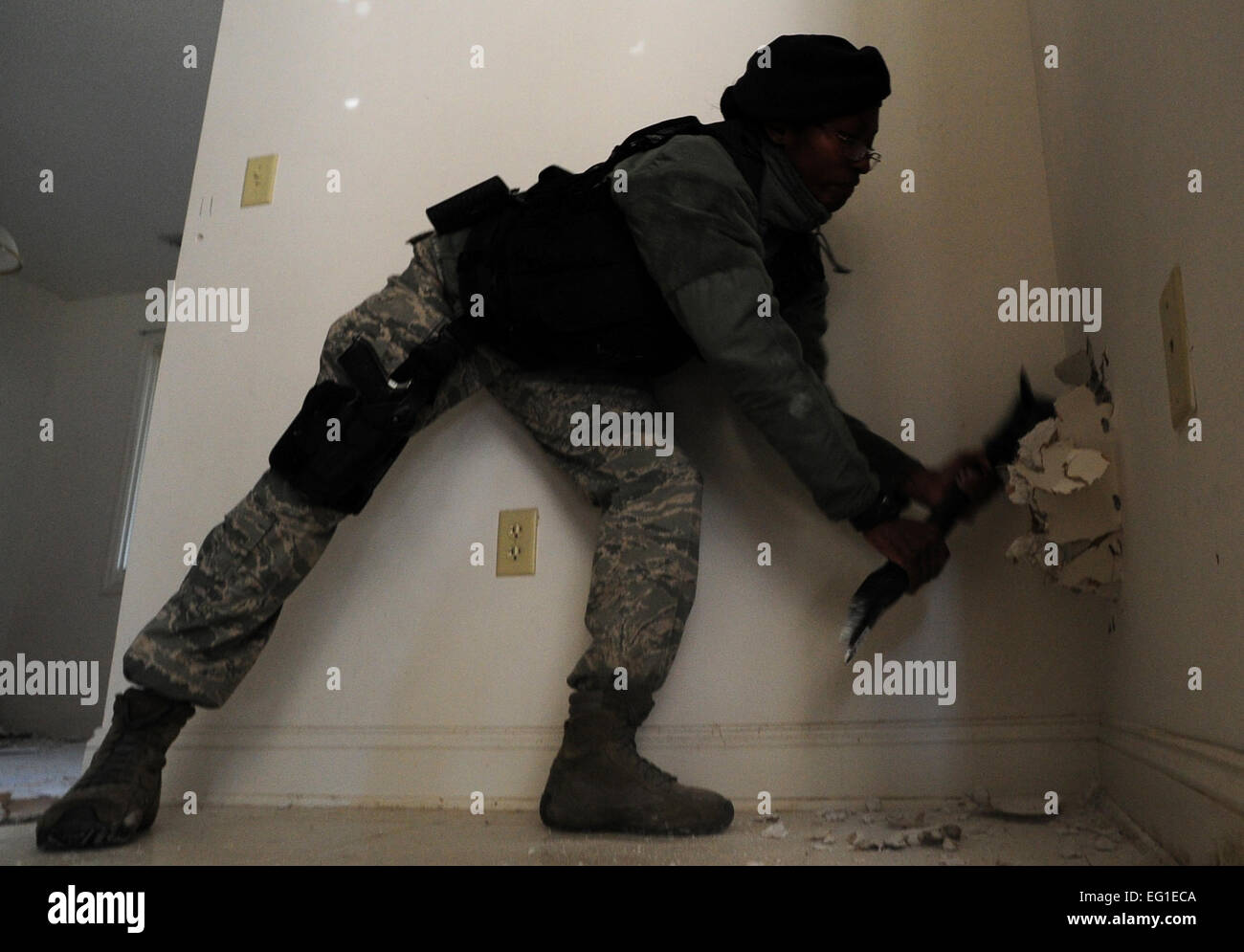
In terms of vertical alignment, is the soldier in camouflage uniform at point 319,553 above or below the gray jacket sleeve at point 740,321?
below

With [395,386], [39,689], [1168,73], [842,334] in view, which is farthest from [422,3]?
[39,689]

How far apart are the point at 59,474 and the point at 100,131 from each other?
1573 mm

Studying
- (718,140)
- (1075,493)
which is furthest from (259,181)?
(1075,493)

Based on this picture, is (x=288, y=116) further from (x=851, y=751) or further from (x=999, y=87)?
(x=851, y=751)

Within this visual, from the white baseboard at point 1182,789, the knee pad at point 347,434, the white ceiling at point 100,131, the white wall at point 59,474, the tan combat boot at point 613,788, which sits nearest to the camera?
the white baseboard at point 1182,789

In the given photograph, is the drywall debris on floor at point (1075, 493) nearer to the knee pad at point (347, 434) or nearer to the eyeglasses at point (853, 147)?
the eyeglasses at point (853, 147)

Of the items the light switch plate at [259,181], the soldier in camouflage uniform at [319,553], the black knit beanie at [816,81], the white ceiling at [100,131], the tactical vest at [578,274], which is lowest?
the soldier in camouflage uniform at [319,553]

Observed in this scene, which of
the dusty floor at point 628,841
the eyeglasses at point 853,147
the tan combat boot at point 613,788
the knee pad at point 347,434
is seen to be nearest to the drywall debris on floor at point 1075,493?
the dusty floor at point 628,841

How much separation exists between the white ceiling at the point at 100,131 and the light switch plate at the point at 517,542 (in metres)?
1.90

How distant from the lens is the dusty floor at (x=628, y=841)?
0.87 m

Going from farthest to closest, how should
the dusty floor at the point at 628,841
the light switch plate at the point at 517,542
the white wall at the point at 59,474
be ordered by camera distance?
1. the white wall at the point at 59,474
2. the light switch plate at the point at 517,542
3. the dusty floor at the point at 628,841

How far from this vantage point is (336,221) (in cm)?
163

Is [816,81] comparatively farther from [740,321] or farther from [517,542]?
[517,542]

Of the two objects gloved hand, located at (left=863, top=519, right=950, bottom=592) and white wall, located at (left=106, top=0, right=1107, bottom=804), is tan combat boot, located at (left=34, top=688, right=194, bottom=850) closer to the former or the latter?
white wall, located at (left=106, top=0, right=1107, bottom=804)
